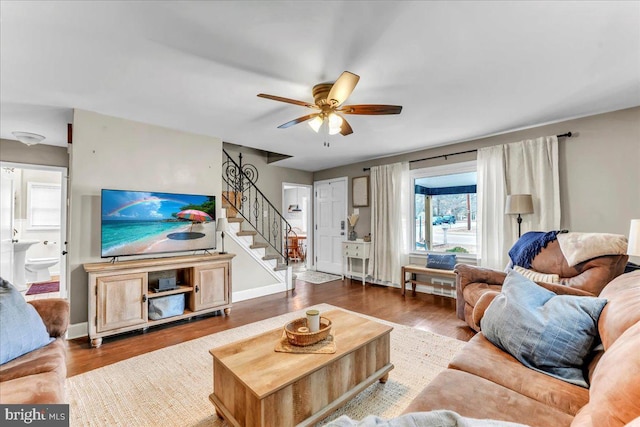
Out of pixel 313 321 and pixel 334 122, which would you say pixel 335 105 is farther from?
pixel 313 321

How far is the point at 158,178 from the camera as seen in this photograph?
3.64 m

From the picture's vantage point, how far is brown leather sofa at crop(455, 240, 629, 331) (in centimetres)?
254

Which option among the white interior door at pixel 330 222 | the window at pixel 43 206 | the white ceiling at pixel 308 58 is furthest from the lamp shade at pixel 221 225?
the window at pixel 43 206

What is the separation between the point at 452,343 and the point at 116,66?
388 cm

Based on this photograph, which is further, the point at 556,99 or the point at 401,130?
the point at 401,130

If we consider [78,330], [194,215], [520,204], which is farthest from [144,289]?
[520,204]

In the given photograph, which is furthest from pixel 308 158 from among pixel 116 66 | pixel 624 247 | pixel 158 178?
pixel 624 247

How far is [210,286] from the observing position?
11.8ft

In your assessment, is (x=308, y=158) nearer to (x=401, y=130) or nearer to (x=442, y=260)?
(x=401, y=130)

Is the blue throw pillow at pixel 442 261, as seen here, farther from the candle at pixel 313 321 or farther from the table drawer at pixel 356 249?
the candle at pixel 313 321

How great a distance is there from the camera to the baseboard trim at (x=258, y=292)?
172 inches

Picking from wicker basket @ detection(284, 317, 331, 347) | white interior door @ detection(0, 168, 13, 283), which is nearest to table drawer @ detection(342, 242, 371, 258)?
wicker basket @ detection(284, 317, 331, 347)

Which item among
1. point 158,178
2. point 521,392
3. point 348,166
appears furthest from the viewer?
point 348,166

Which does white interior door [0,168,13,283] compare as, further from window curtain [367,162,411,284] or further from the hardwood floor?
window curtain [367,162,411,284]
